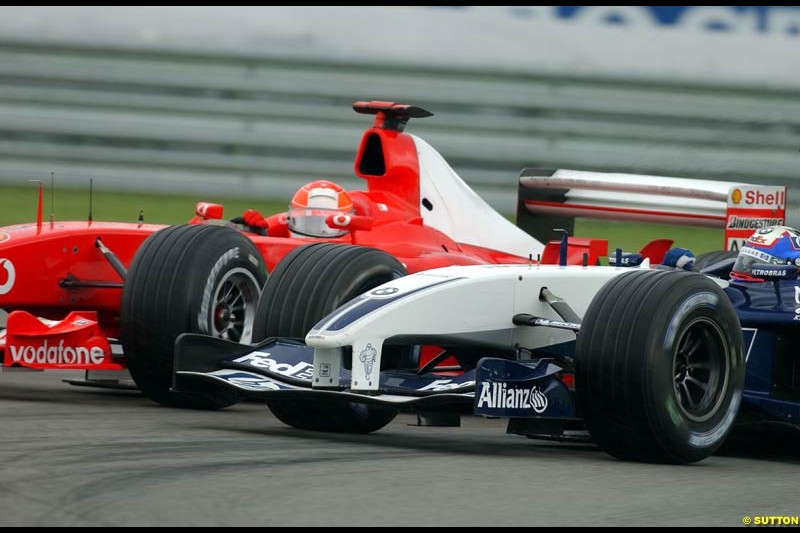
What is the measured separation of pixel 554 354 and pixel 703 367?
2.49ft

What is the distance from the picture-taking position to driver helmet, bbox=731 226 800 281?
26.0ft

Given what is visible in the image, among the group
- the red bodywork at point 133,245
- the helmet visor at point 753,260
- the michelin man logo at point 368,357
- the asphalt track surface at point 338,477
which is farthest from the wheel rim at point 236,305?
the helmet visor at point 753,260

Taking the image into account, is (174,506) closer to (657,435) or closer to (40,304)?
(657,435)

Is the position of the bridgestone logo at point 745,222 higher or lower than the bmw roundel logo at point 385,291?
higher

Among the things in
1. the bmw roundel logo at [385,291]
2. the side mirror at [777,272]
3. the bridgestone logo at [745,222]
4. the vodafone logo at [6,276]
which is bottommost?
the vodafone logo at [6,276]

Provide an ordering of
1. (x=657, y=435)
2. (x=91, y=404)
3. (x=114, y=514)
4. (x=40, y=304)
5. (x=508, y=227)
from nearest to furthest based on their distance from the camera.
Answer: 1. (x=114, y=514)
2. (x=657, y=435)
3. (x=91, y=404)
4. (x=40, y=304)
5. (x=508, y=227)

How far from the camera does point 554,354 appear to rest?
7.47m

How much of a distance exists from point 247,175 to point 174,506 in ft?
38.8

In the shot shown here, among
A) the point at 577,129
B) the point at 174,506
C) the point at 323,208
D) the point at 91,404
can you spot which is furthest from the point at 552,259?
the point at 577,129

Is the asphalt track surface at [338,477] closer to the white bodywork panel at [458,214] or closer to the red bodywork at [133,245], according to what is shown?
the red bodywork at [133,245]

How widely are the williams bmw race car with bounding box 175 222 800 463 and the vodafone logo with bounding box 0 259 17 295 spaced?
197 centimetres

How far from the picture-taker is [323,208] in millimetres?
10555

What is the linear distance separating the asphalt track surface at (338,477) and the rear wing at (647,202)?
4188 mm

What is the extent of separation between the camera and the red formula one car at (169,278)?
8.06 m
